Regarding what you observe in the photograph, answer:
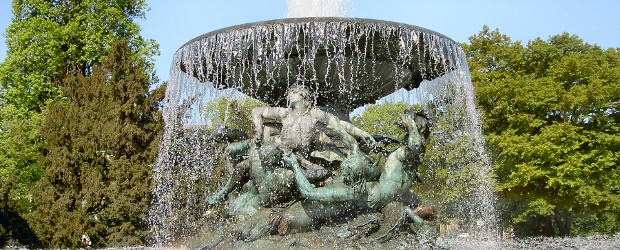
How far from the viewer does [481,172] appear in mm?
17797

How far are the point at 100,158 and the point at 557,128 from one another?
15011mm

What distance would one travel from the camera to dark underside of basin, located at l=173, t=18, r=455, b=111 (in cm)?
712

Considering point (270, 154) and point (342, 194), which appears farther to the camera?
point (270, 154)

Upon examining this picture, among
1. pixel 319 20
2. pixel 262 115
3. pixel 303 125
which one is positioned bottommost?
pixel 303 125

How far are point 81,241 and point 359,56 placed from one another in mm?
11768

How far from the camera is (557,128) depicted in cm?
1727

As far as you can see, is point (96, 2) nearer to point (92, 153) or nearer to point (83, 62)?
point (83, 62)

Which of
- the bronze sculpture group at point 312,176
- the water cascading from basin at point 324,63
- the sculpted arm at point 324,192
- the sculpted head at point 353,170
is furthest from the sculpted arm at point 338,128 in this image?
the sculpted arm at point 324,192

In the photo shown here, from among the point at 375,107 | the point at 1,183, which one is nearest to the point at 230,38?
the point at 1,183

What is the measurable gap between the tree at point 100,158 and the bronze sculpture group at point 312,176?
8.96m

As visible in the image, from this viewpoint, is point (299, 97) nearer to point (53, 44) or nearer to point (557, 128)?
point (557, 128)

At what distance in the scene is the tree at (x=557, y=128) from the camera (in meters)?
17.1

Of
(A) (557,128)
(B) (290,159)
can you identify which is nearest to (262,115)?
(B) (290,159)

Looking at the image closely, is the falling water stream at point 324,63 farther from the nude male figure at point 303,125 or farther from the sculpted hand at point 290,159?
the sculpted hand at point 290,159
